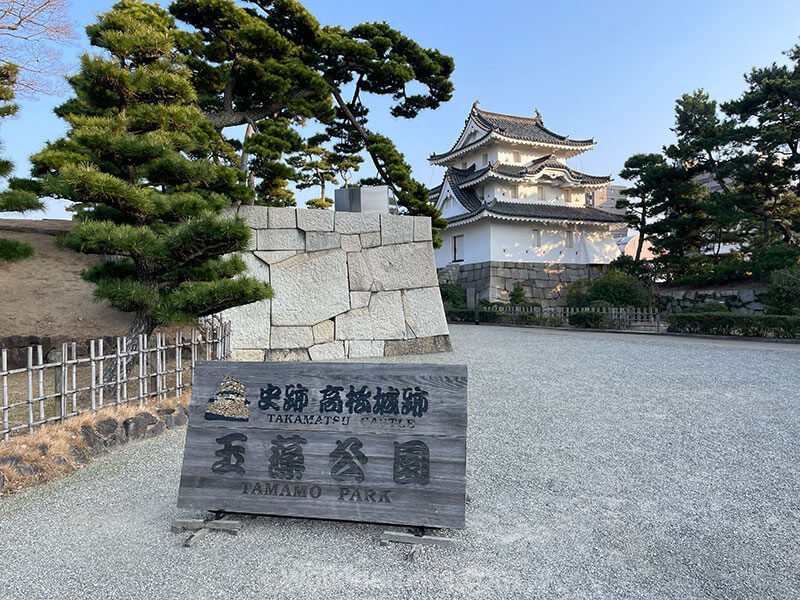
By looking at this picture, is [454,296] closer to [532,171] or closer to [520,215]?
[520,215]

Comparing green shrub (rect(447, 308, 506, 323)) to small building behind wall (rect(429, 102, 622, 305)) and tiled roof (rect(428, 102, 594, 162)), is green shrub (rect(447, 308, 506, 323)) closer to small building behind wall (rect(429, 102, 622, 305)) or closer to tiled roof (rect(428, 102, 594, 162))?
small building behind wall (rect(429, 102, 622, 305))

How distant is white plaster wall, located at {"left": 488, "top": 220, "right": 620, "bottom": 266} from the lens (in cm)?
2222

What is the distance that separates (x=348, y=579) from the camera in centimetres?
226

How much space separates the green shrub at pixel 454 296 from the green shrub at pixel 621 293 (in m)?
5.44

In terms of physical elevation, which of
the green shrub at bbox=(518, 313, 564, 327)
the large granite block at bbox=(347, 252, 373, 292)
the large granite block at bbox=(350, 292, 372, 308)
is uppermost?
the large granite block at bbox=(347, 252, 373, 292)

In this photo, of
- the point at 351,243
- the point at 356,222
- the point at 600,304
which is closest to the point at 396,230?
the point at 356,222

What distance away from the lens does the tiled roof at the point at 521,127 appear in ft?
76.4

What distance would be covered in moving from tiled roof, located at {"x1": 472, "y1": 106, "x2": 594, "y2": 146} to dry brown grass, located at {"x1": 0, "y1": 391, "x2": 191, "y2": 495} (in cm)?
2153

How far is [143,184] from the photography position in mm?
5855

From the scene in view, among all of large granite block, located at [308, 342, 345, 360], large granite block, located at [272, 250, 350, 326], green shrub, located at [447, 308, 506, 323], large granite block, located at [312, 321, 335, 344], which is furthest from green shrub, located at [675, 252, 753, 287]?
large granite block, located at [312, 321, 335, 344]

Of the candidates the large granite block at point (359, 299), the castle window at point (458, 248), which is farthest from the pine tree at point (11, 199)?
the castle window at point (458, 248)

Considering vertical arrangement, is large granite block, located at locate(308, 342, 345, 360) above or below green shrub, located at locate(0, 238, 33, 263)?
below

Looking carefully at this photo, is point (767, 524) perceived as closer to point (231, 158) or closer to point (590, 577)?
point (590, 577)

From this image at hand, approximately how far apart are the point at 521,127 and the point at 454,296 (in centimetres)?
971
